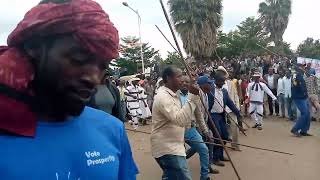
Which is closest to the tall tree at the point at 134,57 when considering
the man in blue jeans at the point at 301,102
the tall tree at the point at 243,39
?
the tall tree at the point at 243,39

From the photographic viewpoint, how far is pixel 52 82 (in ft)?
4.85

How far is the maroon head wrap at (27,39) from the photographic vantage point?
1449mm

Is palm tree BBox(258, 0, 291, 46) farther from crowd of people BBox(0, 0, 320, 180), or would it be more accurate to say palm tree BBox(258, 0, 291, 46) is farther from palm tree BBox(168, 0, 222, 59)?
crowd of people BBox(0, 0, 320, 180)

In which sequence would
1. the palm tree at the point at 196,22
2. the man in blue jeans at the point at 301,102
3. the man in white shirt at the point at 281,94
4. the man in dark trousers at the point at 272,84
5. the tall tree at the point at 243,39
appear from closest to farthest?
the man in blue jeans at the point at 301,102 → the man in white shirt at the point at 281,94 → the man in dark trousers at the point at 272,84 → the palm tree at the point at 196,22 → the tall tree at the point at 243,39

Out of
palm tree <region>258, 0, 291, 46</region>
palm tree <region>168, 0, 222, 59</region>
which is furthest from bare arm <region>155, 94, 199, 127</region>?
palm tree <region>258, 0, 291, 46</region>

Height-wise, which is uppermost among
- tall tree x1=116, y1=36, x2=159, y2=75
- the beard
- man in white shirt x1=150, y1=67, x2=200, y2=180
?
tall tree x1=116, y1=36, x2=159, y2=75

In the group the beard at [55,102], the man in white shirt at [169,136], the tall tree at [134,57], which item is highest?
the tall tree at [134,57]

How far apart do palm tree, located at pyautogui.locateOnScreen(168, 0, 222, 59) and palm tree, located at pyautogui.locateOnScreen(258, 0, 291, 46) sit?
416 inches

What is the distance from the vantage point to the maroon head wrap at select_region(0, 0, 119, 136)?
4.75ft

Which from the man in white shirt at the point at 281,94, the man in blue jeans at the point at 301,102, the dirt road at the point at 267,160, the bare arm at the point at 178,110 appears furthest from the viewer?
the man in white shirt at the point at 281,94

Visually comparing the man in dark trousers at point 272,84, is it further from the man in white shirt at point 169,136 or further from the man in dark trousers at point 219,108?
the man in white shirt at point 169,136

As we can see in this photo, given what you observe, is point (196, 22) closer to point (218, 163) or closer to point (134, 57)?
point (134, 57)

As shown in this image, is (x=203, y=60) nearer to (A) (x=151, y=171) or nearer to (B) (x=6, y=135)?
(A) (x=151, y=171)

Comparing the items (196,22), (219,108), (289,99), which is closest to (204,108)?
(219,108)
